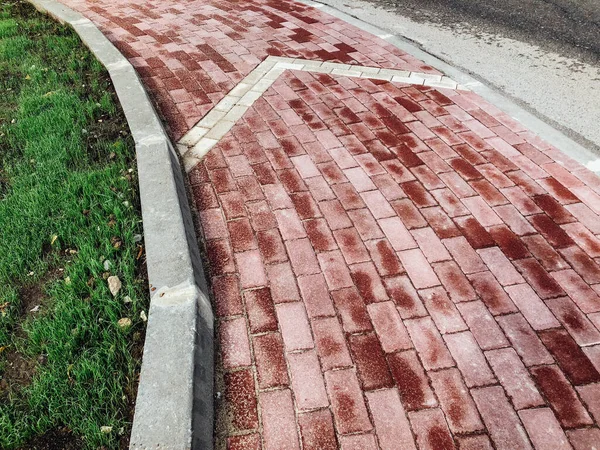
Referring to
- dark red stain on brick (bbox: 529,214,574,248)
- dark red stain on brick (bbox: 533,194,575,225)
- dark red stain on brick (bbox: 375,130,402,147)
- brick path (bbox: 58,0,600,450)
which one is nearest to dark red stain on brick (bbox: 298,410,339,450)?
brick path (bbox: 58,0,600,450)

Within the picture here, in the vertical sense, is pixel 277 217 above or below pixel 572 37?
below

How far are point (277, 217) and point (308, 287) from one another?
662 millimetres

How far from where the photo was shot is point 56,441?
2029mm

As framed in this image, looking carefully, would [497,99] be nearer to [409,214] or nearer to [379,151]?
[379,151]

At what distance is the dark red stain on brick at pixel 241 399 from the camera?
2139 mm

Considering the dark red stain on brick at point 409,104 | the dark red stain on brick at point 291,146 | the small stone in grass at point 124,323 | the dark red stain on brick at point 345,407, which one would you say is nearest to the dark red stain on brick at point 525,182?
the dark red stain on brick at point 409,104

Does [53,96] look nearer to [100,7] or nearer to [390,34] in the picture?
[100,7]

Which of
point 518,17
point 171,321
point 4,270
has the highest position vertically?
point 518,17

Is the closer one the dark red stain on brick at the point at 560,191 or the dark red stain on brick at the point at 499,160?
the dark red stain on brick at the point at 560,191

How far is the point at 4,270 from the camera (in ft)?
8.95

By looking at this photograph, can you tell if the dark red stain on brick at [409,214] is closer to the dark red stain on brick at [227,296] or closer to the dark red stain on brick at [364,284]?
the dark red stain on brick at [364,284]

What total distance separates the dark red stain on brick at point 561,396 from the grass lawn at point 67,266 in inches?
76.0

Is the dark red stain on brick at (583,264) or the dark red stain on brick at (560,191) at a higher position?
the dark red stain on brick at (560,191)

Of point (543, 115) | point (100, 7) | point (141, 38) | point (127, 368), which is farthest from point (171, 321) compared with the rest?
point (100, 7)
